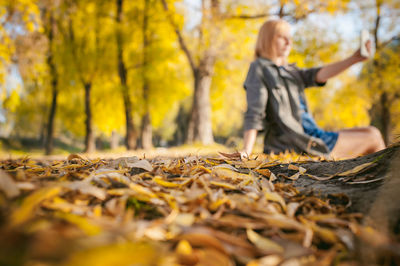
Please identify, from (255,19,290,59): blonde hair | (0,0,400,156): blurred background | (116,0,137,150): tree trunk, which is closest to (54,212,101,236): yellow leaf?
(255,19,290,59): blonde hair

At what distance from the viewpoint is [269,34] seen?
346 cm

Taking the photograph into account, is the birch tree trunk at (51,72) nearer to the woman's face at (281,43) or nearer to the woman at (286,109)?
the woman at (286,109)

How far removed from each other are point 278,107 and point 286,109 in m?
0.14

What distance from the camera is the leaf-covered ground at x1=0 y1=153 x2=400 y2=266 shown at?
448mm

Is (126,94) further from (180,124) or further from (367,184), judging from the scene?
(180,124)

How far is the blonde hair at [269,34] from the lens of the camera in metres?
3.40

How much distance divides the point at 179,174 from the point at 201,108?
8204 mm

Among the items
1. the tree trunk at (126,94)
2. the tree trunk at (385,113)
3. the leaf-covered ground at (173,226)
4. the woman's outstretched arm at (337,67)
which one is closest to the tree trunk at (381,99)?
the tree trunk at (385,113)

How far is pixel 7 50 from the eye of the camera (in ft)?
22.2

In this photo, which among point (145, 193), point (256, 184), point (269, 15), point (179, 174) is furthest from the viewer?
point (269, 15)

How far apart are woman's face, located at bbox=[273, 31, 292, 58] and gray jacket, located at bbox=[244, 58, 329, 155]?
0.26 metres

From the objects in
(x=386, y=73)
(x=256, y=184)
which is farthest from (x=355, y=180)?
(x=386, y=73)

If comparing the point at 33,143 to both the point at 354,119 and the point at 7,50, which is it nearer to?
the point at 7,50

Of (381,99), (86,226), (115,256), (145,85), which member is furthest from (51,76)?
(381,99)
